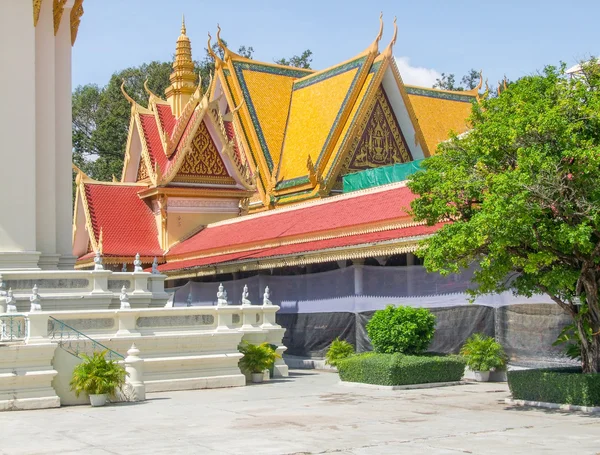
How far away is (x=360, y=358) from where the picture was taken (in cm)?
1650

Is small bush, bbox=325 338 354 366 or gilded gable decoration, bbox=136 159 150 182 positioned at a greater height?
gilded gable decoration, bbox=136 159 150 182

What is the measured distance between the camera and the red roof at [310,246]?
18.5m

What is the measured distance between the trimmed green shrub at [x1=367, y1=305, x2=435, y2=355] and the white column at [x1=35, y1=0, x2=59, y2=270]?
625 cm

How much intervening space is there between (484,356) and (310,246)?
19.2 ft

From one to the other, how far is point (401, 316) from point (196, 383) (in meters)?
3.57

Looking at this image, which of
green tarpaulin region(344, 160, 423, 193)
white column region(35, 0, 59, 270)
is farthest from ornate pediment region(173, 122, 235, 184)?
white column region(35, 0, 59, 270)

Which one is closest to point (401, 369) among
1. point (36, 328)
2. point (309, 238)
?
point (36, 328)

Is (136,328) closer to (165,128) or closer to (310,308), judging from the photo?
A: (310,308)

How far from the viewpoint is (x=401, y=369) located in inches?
619

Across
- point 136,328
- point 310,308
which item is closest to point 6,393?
point 136,328

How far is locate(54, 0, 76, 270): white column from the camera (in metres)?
18.7

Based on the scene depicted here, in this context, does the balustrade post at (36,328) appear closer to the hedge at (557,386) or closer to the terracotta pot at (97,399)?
the terracotta pot at (97,399)

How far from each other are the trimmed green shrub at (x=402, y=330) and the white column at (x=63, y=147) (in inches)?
244

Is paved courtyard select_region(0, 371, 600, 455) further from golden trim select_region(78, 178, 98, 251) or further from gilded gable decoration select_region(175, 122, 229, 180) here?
gilded gable decoration select_region(175, 122, 229, 180)
